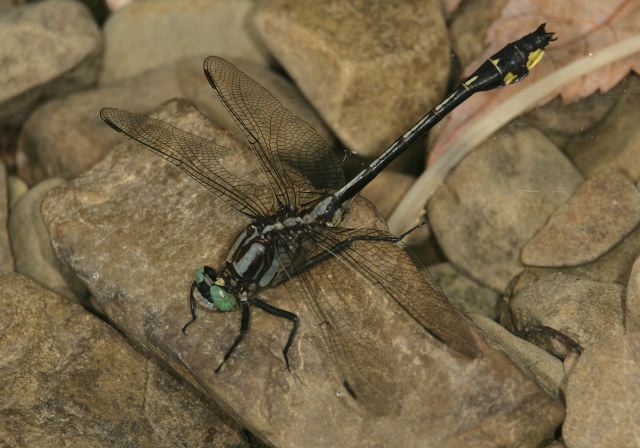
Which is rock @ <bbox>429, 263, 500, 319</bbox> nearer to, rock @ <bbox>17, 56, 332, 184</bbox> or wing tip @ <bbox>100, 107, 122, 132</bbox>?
rock @ <bbox>17, 56, 332, 184</bbox>

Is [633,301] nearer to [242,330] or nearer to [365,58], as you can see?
[242,330]

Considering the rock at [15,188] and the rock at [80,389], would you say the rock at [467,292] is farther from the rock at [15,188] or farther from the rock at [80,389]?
the rock at [15,188]

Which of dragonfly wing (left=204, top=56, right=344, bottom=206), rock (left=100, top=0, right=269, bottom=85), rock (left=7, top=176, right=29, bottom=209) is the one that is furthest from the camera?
rock (left=100, top=0, right=269, bottom=85)

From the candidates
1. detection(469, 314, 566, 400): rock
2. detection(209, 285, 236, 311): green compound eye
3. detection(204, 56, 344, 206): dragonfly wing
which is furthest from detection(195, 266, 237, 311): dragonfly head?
detection(469, 314, 566, 400): rock

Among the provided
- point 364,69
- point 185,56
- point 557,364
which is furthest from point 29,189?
point 557,364

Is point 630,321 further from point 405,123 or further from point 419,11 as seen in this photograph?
point 419,11

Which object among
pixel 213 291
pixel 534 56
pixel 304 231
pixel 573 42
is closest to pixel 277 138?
pixel 304 231

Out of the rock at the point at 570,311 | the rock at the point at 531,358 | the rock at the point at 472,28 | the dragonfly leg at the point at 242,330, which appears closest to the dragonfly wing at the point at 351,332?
the dragonfly leg at the point at 242,330
